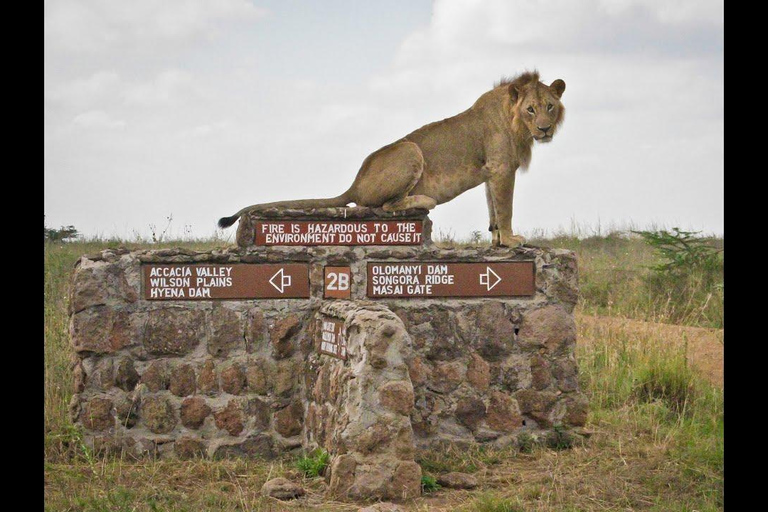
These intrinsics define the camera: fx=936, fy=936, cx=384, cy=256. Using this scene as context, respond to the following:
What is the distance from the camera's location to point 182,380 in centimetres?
849

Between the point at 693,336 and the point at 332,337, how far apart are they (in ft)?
24.0

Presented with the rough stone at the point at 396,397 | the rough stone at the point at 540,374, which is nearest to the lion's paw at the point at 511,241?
the rough stone at the point at 540,374

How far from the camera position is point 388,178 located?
9000mm

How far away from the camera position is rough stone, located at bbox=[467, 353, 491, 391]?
28.8ft

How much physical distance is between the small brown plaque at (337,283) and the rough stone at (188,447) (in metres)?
1.75

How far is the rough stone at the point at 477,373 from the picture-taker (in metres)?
8.77

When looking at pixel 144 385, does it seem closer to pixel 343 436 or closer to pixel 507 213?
pixel 343 436

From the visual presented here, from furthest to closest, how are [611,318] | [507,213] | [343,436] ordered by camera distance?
[611,318] → [507,213] → [343,436]

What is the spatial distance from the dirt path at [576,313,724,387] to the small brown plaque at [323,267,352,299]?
16.3ft

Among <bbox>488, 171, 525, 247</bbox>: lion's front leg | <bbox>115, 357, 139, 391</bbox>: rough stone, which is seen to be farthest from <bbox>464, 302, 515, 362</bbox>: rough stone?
<bbox>115, 357, 139, 391</bbox>: rough stone

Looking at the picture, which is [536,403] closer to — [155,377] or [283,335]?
[283,335]

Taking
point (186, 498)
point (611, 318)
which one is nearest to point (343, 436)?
point (186, 498)

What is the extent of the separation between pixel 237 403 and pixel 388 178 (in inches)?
100

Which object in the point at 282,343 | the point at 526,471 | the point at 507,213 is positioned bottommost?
the point at 526,471
